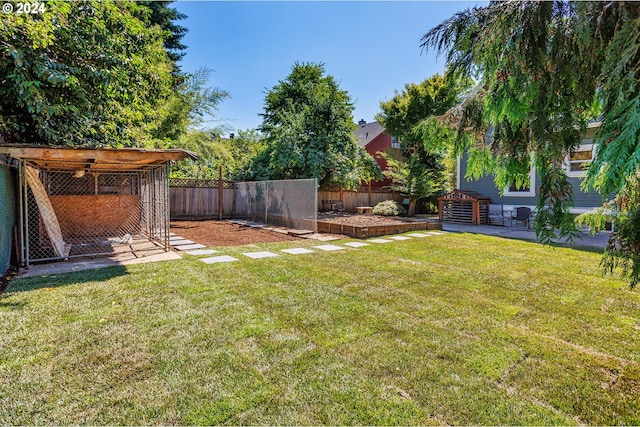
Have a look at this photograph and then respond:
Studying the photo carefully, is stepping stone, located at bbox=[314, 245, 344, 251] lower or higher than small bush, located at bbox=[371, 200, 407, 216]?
lower

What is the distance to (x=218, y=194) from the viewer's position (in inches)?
530

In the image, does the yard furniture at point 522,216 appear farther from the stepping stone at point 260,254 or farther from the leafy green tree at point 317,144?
the stepping stone at point 260,254

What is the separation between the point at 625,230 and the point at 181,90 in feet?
50.2

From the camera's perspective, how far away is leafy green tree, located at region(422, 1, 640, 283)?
1380 millimetres

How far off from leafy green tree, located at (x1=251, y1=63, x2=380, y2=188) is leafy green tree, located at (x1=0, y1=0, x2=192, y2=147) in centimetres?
611

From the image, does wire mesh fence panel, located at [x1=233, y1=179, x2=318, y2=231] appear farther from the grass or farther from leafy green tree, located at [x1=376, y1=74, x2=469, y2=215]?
leafy green tree, located at [x1=376, y1=74, x2=469, y2=215]

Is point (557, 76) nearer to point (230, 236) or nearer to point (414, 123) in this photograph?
point (230, 236)

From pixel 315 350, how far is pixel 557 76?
2497mm

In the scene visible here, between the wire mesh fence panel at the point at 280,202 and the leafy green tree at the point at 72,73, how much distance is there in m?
4.62

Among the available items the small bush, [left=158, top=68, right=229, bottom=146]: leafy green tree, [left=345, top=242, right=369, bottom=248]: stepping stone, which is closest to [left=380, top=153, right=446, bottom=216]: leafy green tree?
the small bush

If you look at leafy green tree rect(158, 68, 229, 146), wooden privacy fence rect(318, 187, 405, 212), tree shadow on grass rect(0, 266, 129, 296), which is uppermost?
leafy green tree rect(158, 68, 229, 146)

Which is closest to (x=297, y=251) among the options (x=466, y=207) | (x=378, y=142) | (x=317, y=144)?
(x=317, y=144)

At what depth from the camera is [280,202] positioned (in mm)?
10648

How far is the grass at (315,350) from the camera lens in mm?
1789
